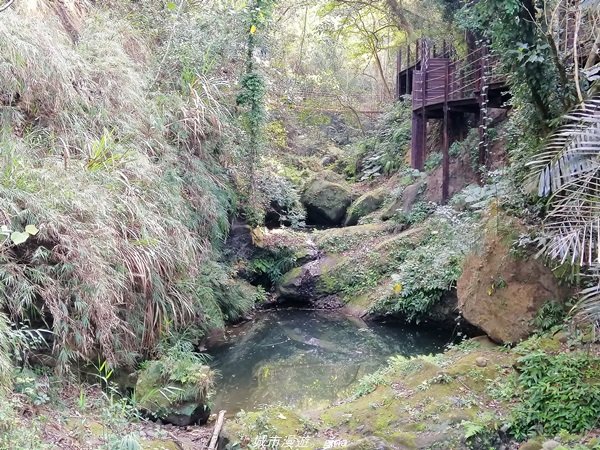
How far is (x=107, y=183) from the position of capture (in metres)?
5.59

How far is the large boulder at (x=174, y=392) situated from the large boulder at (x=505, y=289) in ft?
9.86

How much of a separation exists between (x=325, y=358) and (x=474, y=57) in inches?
293

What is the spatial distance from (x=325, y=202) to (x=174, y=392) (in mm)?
10772

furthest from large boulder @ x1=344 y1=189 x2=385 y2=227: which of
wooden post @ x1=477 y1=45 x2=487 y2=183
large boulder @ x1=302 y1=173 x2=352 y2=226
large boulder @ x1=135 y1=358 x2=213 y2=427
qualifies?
large boulder @ x1=135 y1=358 x2=213 y2=427

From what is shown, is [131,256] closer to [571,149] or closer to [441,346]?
[571,149]

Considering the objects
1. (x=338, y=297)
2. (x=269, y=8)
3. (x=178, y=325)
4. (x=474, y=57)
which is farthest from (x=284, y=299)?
(x=474, y=57)

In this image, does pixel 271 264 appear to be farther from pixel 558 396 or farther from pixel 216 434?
pixel 558 396

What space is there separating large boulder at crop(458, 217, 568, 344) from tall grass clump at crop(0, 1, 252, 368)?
3.29 m

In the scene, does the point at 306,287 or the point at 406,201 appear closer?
the point at 306,287

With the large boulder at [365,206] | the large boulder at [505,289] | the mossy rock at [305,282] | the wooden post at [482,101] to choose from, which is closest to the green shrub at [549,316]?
the large boulder at [505,289]

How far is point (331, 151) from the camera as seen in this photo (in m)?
21.1

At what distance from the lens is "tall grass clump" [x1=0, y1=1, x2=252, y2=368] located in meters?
4.55

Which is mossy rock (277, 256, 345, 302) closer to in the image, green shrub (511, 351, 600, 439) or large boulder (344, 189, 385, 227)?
large boulder (344, 189, 385, 227)

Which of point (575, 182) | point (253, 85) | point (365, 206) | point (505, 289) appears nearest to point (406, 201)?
point (365, 206)
